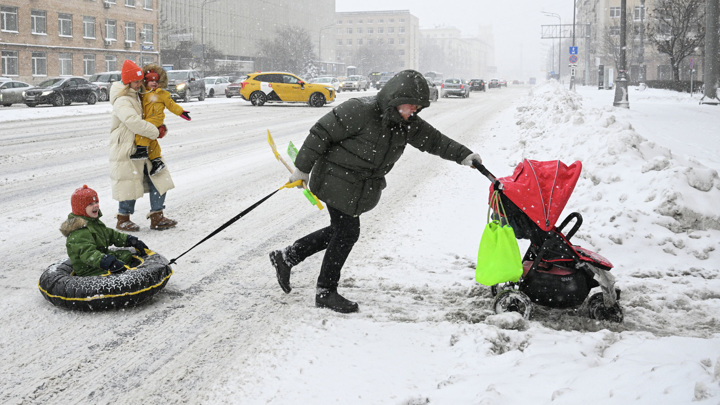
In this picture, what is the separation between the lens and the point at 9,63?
48406mm

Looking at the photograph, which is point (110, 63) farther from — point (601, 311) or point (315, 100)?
point (601, 311)

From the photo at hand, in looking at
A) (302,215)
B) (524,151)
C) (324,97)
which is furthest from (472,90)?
(302,215)

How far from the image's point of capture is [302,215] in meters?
7.37

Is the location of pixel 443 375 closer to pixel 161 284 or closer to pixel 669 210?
pixel 161 284

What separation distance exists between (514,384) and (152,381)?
1.85m

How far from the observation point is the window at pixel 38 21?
50031 millimetres

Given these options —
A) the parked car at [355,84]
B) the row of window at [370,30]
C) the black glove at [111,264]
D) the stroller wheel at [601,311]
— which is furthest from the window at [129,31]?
the row of window at [370,30]

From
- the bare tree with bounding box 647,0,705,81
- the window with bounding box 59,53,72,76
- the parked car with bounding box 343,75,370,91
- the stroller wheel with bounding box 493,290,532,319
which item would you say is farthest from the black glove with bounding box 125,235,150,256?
the window with bounding box 59,53,72,76

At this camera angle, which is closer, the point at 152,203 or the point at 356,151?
the point at 356,151

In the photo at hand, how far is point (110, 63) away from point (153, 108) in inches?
2240

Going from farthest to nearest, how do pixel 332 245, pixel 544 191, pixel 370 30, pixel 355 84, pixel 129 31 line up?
1. pixel 370 30
2. pixel 129 31
3. pixel 355 84
4. pixel 332 245
5. pixel 544 191

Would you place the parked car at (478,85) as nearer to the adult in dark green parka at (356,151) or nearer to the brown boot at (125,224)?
the brown boot at (125,224)

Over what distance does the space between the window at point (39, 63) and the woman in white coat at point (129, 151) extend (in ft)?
167

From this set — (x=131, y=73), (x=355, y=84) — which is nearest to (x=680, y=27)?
(x=355, y=84)
